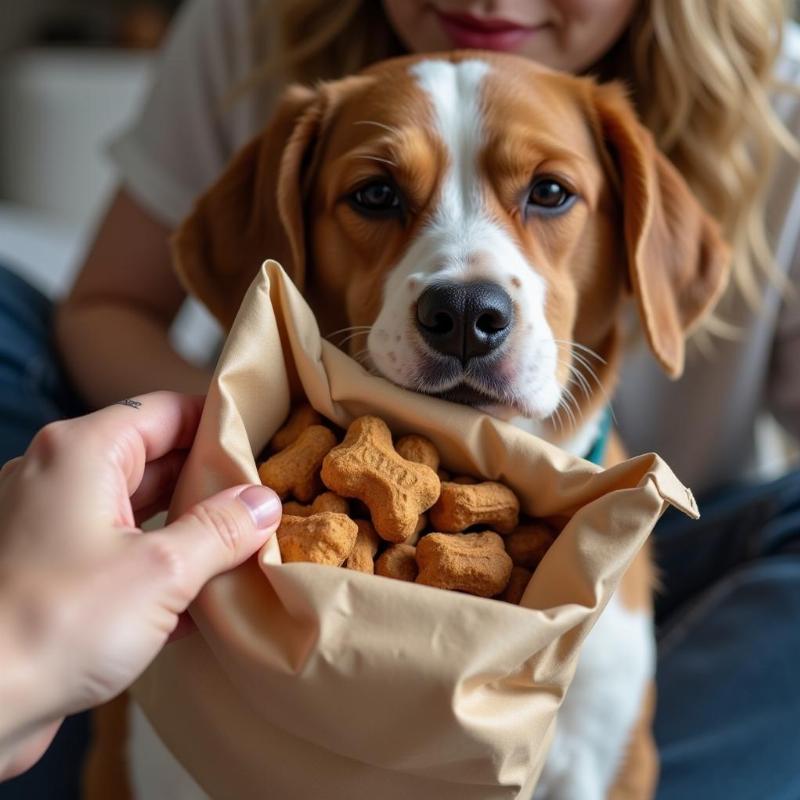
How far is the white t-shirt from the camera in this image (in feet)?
5.57

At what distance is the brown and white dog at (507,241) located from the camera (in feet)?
3.18

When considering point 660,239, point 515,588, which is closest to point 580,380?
point 660,239

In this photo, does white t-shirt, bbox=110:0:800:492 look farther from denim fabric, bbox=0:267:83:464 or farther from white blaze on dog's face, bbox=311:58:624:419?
white blaze on dog's face, bbox=311:58:624:419

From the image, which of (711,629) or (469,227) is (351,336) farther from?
(711,629)

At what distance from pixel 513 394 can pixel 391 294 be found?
6.5 inches

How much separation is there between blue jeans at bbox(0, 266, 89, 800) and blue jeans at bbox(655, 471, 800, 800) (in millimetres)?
852

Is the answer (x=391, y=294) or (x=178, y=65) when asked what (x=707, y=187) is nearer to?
(x=391, y=294)

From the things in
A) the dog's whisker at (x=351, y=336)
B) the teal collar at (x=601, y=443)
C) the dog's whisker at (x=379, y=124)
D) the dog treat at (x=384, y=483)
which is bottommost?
the teal collar at (x=601, y=443)

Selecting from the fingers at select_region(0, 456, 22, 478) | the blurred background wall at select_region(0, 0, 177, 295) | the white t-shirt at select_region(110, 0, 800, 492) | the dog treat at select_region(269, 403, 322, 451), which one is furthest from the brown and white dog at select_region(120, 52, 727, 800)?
the blurred background wall at select_region(0, 0, 177, 295)

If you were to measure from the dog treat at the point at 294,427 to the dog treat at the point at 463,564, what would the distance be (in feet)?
0.51

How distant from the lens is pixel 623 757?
47.5 inches

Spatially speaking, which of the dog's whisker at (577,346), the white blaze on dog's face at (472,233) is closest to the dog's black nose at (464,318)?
the white blaze on dog's face at (472,233)

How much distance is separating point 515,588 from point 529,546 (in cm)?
4

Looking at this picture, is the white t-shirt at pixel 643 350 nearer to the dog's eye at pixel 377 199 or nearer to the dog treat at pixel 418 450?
the dog's eye at pixel 377 199
